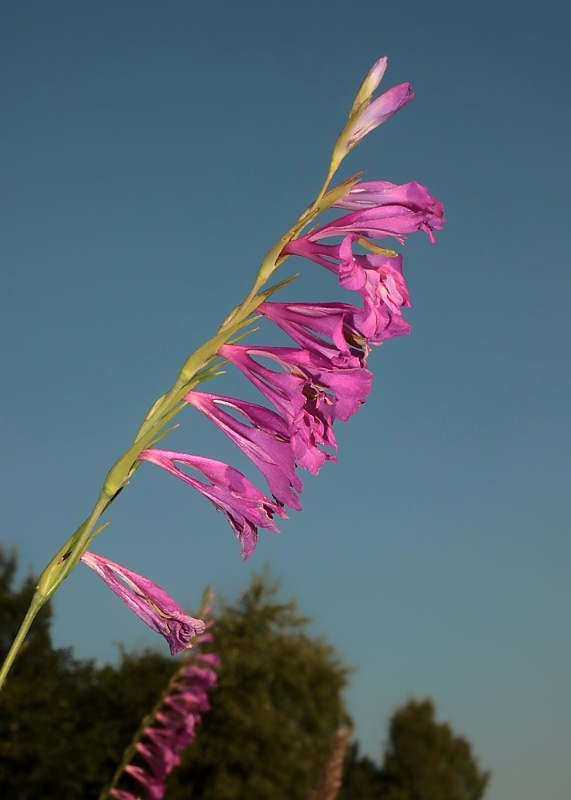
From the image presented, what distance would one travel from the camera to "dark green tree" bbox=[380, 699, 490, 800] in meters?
43.3

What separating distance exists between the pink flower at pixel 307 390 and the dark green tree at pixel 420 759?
147ft

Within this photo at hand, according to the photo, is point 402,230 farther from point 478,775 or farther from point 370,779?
point 478,775

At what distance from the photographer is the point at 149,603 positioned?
5.85 feet

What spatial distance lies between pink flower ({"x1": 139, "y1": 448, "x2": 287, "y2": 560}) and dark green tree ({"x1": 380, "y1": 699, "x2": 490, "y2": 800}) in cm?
4471

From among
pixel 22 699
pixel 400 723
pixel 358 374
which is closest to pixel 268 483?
pixel 358 374

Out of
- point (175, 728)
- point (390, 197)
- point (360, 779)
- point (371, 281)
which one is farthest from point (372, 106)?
point (360, 779)

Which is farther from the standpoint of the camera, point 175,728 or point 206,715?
point 206,715

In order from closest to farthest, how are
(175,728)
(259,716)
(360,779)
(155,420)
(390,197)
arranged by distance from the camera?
(155,420) → (390,197) → (175,728) → (259,716) → (360,779)

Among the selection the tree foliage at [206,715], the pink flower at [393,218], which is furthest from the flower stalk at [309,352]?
the tree foliage at [206,715]

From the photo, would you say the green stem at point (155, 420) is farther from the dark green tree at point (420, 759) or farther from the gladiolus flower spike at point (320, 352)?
the dark green tree at point (420, 759)

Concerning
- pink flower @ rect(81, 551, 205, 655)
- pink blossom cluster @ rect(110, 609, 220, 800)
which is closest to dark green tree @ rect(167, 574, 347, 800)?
pink blossom cluster @ rect(110, 609, 220, 800)

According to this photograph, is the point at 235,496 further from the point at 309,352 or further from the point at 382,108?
the point at 382,108

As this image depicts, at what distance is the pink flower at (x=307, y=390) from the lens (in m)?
1.71

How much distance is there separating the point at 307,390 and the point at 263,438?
0.15 m
